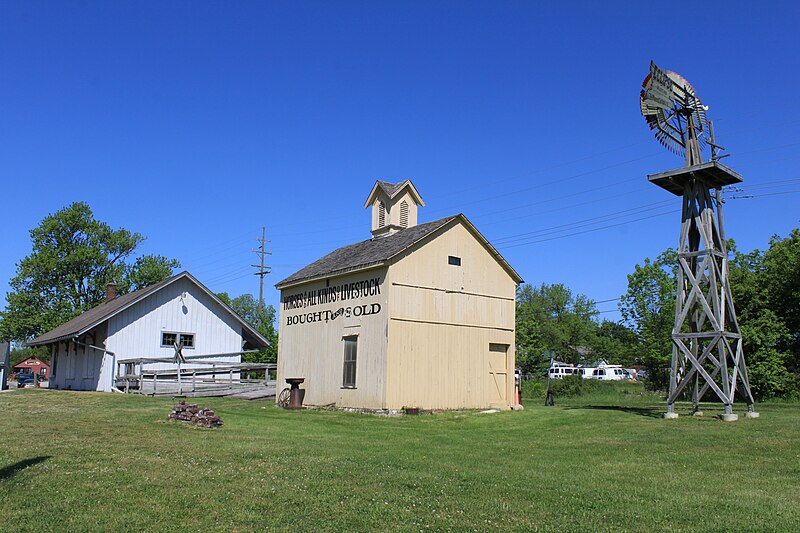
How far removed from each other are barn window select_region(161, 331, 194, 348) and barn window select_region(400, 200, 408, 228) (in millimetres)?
16250

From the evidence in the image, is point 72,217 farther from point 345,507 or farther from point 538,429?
point 345,507

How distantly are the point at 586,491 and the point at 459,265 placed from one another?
1540cm

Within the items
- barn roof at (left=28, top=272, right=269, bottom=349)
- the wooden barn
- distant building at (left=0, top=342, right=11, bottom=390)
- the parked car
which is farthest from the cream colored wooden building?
the parked car

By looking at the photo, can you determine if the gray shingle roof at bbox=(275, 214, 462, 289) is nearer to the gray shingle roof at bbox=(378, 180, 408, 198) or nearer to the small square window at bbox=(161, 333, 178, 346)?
the gray shingle roof at bbox=(378, 180, 408, 198)

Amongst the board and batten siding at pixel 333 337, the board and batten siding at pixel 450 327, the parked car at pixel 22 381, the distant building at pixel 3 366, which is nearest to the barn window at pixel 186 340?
the board and batten siding at pixel 333 337

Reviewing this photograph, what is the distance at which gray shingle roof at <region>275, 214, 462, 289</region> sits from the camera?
23.0 m

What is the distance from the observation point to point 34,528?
691 cm

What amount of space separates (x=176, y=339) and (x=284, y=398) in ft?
44.1

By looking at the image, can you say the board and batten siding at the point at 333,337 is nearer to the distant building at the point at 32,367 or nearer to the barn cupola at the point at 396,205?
the barn cupola at the point at 396,205

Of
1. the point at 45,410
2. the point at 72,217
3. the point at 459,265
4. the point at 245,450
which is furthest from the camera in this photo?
the point at 72,217

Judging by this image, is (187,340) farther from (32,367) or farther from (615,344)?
(32,367)

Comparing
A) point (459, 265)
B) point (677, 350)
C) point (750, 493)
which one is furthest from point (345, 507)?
point (459, 265)

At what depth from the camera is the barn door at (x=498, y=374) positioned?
80.6 ft

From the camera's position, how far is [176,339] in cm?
3728
